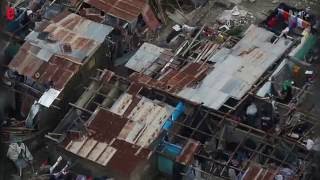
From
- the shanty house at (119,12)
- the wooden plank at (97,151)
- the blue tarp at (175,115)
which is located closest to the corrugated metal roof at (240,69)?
the blue tarp at (175,115)

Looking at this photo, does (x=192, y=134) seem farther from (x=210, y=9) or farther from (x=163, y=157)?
(x=210, y=9)

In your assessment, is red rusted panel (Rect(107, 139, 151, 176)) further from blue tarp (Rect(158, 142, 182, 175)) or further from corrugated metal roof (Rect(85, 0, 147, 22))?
corrugated metal roof (Rect(85, 0, 147, 22))

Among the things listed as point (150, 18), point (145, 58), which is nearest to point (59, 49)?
point (145, 58)

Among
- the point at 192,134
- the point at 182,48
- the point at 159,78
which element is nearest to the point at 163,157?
the point at 192,134

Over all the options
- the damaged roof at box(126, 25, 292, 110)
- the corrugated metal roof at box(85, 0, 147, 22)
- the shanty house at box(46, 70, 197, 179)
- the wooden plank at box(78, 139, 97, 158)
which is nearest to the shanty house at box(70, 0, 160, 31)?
Result: the corrugated metal roof at box(85, 0, 147, 22)

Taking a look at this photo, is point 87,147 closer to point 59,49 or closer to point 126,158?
point 126,158
